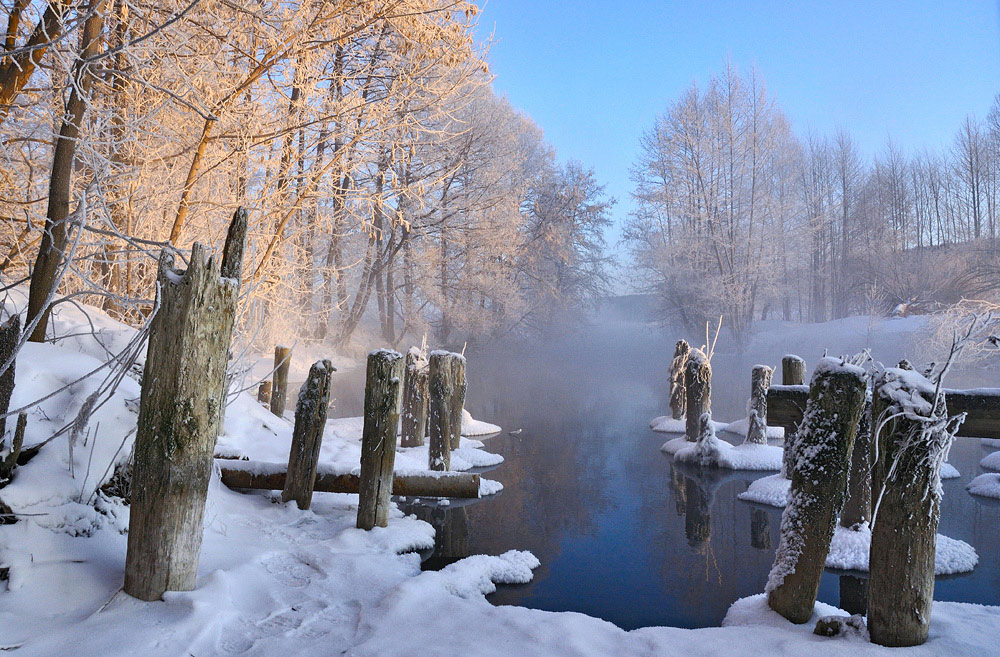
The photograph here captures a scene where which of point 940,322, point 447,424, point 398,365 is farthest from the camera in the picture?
point 940,322

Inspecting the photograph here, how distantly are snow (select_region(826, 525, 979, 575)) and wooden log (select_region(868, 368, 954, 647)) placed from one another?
226 cm

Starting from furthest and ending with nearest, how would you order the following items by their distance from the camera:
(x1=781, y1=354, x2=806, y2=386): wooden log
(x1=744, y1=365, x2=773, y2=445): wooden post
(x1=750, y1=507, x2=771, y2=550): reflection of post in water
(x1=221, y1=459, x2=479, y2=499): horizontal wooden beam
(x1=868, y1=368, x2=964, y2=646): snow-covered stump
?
(x1=744, y1=365, x2=773, y2=445): wooden post, (x1=781, y1=354, x2=806, y2=386): wooden log, (x1=750, y1=507, x2=771, y2=550): reflection of post in water, (x1=221, y1=459, x2=479, y2=499): horizontal wooden beam, (x1=868, y1=368, x2=964, y2=646): snow-covered stump

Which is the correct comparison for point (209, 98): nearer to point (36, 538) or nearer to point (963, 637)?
point (36, 538)

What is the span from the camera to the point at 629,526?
256 inches

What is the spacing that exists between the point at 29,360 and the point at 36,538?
4.71 feet

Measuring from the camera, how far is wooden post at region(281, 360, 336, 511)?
5348mm

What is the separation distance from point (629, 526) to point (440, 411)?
2664mm

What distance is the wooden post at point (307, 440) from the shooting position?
5.35 meters

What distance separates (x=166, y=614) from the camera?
2965 millimetres

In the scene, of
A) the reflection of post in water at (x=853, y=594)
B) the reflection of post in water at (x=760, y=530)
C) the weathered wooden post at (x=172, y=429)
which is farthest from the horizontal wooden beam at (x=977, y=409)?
the weathered wooden post at (x=172, y=429)

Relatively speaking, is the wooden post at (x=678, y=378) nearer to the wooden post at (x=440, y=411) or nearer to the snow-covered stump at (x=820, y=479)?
the wooden post at (x=440, y=411)

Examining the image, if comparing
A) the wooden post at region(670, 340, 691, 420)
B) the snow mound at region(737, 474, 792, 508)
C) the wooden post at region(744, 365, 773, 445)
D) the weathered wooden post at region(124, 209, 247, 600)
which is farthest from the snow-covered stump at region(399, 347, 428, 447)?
the weathered wooden post at region(124, 209, 247, 600)

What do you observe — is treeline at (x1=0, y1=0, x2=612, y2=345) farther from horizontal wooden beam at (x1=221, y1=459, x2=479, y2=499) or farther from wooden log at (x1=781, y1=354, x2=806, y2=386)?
wooden log at (x1=781, y1=354, x2=806, y2=386)

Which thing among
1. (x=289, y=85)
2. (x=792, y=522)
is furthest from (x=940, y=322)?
(x=289, y=85)
